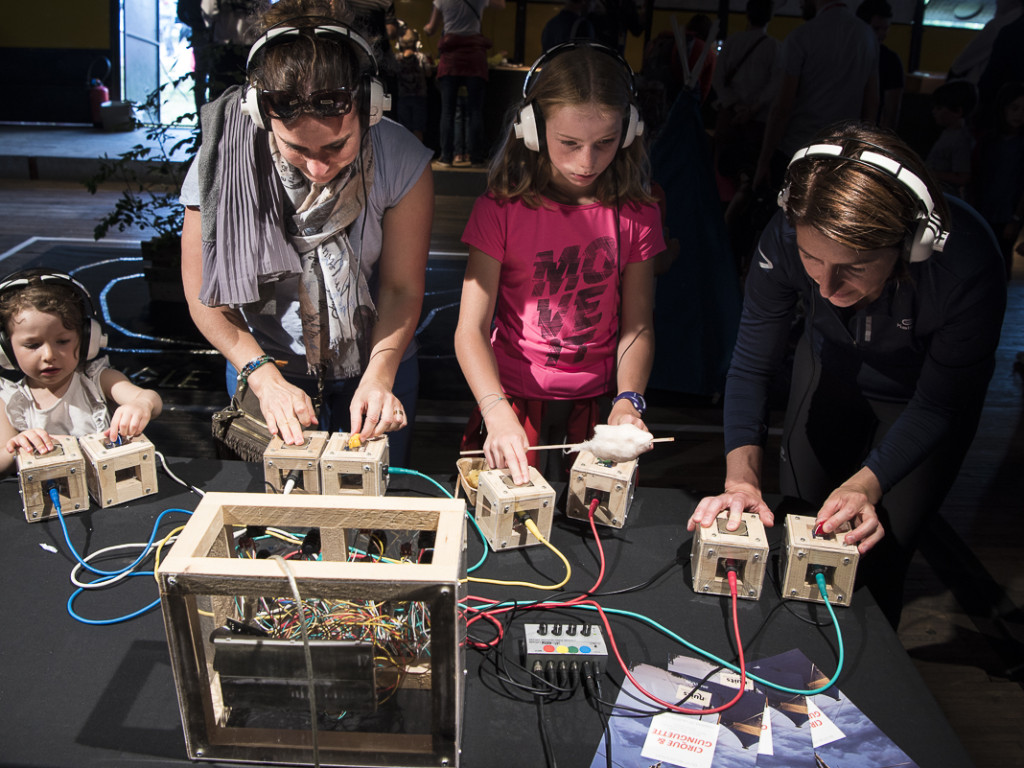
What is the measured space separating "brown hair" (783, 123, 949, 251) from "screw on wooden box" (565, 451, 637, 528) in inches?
21.4

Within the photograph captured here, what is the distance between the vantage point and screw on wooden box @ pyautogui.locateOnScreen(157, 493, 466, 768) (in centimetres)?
95

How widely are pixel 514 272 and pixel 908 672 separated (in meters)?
1.11

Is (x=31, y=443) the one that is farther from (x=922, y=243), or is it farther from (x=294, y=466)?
(x=922, y=243)

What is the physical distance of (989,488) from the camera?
10.6 ft

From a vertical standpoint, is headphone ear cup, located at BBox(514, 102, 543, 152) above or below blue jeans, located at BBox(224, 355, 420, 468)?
above

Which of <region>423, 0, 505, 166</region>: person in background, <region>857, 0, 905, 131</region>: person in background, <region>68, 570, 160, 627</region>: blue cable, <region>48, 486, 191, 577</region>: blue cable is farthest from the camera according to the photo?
<region>423, 0, 505, 166</region>: person in background

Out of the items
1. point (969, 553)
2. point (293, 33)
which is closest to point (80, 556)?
point (293, 33)

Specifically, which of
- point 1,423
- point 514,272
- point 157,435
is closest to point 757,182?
point 514,272

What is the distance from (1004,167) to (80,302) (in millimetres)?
4111

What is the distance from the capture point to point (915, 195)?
4.14 ft

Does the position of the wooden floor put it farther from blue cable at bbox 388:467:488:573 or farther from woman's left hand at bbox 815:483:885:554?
blue cable at bbox 388:467:488:573

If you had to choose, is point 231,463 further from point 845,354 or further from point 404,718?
point 845,354

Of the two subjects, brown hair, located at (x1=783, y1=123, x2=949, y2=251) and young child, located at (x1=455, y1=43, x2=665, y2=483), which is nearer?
brown hair, located at (x1=783, y1=123, x2=949, y2=251)

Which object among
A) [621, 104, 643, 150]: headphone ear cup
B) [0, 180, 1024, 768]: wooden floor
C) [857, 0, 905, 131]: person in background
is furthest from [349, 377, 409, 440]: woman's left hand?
[857, 0, 905, 131]: person in background
